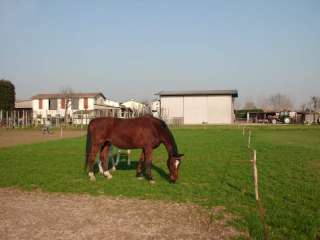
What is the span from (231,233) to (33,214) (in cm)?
393

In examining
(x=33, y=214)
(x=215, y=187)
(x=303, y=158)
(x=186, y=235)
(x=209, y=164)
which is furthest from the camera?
(x=303, y=158)

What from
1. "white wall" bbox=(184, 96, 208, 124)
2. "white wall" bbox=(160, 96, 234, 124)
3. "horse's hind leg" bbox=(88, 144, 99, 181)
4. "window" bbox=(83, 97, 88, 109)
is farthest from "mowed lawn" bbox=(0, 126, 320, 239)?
"window" bbox=(83, 97, 88, 109)

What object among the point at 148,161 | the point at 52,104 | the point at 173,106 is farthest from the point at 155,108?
the point at 148,161

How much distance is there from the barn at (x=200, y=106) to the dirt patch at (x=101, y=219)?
54.7 meters

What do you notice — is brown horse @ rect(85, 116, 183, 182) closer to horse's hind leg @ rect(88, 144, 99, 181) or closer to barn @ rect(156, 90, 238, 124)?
horse's hind leg @ rect(88, 144, 99, 181)

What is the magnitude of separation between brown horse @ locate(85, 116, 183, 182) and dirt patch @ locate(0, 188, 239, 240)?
2339 millimetres

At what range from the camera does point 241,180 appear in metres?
9.70

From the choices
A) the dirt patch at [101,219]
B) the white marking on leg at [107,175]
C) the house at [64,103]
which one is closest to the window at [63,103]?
the house at [64,103]

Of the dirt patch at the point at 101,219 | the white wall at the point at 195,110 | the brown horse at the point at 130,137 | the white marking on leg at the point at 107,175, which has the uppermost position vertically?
the white wall at the point at 195,110

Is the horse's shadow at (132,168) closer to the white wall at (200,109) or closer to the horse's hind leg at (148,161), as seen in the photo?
the horse's hind leg at (148,161)

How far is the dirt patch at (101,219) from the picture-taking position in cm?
537

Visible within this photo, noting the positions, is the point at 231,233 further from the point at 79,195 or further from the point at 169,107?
the point at 169,107

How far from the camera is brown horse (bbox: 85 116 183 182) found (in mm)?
9750

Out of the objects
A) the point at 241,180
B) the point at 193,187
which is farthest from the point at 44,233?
the point at 241,180
